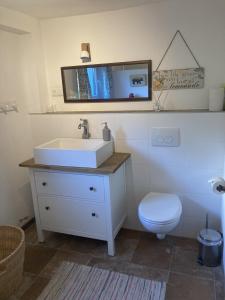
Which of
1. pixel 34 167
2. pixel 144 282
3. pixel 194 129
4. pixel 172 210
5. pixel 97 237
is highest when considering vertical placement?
pixel 194 129

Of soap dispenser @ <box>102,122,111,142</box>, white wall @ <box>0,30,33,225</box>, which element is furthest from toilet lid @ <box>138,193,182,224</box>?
white wall @ <box>0,30,33,225</box>

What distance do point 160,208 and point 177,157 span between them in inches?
20.1

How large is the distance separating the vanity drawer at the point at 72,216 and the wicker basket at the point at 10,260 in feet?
1.22

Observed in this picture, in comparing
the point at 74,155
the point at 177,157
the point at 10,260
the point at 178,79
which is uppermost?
the point at 178,79

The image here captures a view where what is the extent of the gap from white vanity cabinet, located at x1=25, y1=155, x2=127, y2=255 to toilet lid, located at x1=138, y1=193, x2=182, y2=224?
28 cm

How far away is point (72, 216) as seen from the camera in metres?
2.31

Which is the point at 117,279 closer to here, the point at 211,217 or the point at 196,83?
the point at 211,217

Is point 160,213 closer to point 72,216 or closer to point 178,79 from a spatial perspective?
point 72,216

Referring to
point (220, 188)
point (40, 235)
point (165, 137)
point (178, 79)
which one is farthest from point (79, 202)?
point (178, 79)

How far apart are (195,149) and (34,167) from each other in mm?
1443

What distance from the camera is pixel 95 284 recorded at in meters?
1.97

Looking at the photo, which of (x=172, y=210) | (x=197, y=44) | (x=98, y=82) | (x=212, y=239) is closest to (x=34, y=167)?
(x=98, y=82)

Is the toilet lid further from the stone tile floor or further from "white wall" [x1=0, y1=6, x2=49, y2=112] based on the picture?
"white wall" [x1=0, y1=6, x2=49, y2=112]

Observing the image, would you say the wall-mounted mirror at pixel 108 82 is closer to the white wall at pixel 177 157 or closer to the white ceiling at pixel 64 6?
the white wall at pixel 177 157
